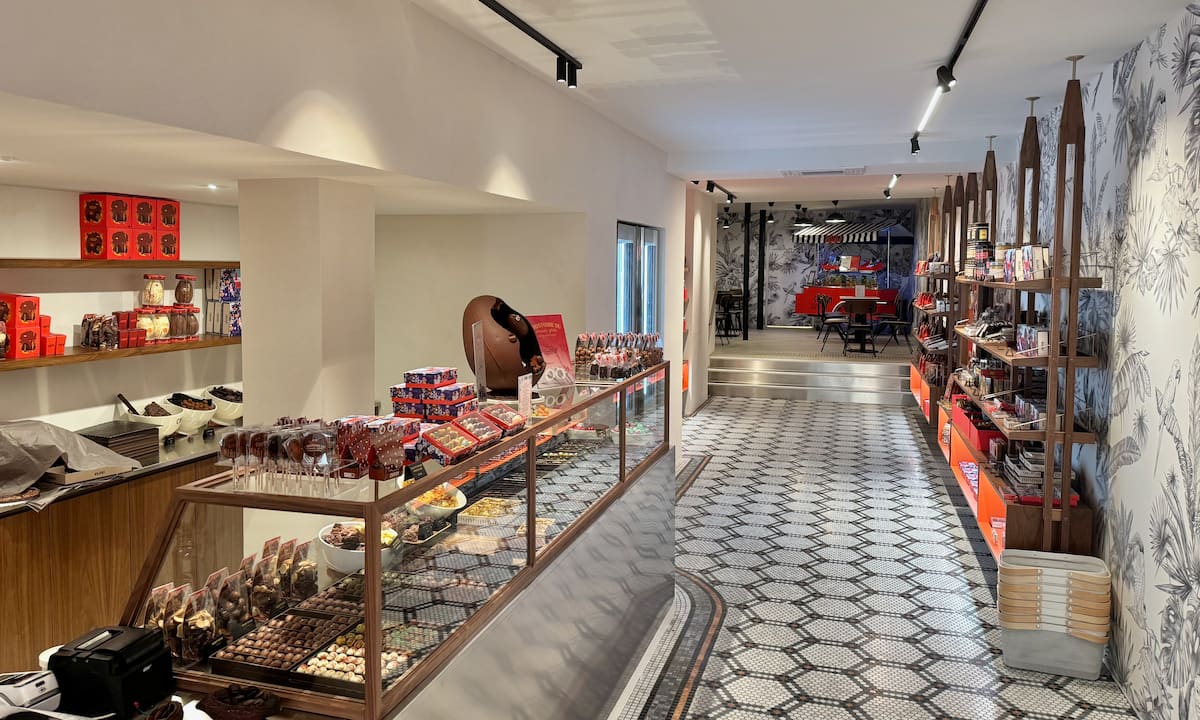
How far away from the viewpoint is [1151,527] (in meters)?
3.63

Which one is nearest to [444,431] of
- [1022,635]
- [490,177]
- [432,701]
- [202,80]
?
[432,701]

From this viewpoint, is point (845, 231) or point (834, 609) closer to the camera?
point (834, 609)

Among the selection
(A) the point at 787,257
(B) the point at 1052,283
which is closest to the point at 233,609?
(B) the point at 1052,283

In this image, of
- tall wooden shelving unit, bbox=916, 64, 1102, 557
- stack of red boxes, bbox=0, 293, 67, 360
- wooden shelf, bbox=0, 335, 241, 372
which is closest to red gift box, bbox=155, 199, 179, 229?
wooden shelf, bbox=0, 335, 241, 372

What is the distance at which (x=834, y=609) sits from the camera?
490 cm

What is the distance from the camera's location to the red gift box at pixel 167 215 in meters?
4.72

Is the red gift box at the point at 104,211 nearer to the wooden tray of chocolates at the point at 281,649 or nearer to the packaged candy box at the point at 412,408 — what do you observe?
the packaged candy box at the point at 412,408

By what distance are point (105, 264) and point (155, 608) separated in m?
2.93

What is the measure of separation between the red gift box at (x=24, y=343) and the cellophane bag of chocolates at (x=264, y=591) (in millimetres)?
2416

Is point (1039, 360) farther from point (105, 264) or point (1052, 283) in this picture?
point (105, 264)

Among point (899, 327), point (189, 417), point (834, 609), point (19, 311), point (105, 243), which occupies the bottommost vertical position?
point (834, 609)

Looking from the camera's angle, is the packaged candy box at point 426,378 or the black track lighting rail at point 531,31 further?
the black track lighting rail at point 531,31

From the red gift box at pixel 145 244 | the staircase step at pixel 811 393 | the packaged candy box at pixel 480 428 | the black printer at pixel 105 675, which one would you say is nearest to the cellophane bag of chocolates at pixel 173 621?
the black printer at pixel 105 675

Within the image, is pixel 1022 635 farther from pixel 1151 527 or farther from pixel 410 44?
pixel 410 44
